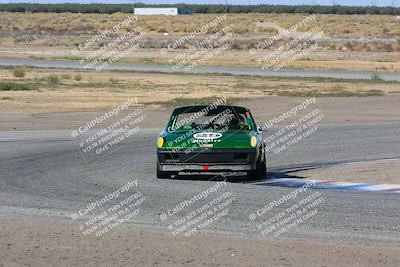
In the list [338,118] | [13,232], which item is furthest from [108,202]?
[338,118]

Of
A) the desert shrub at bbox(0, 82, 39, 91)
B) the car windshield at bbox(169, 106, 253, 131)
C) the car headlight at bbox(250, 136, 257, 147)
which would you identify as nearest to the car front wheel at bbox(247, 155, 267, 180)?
the car headlight at bbox(250, 136, 257, 147)

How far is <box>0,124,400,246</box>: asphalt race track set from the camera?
41.7 feet

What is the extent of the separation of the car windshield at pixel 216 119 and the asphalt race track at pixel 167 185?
92cm

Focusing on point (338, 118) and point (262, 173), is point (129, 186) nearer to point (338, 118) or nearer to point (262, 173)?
point (262, 173)

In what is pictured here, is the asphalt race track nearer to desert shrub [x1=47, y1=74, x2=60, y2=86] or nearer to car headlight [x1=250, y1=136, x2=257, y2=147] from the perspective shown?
car headlight [x1=250, y1=136, x2=257, y2=147]

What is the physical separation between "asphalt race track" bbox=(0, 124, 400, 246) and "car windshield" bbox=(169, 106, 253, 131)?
923 mm

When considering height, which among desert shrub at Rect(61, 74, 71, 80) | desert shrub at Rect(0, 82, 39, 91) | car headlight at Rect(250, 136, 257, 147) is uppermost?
car headlight at Rect(250, 136, 257, 147)

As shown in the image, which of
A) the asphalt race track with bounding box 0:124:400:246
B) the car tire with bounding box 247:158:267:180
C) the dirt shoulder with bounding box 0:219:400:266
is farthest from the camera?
the car tire with bounding box 247:158:267:180

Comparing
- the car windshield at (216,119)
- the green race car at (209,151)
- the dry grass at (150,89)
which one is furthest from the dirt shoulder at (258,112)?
the green race car at (209,151)

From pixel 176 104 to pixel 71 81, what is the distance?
13.3 meters

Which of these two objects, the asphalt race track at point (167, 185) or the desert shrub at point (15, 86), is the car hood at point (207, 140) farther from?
the desert shrub at point (15, 86)

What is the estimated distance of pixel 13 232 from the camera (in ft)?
40.0

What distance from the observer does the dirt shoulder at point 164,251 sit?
1046 cm

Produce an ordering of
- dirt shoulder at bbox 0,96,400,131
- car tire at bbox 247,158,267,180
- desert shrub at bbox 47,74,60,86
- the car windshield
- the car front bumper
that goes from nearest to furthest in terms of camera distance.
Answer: the car front bumper < car tire at bbox 247,158,267,180 < the car windshield < dirt shoulder at bbox 0,96,400,131 < desert shrub at bbox 47,74,60,86
